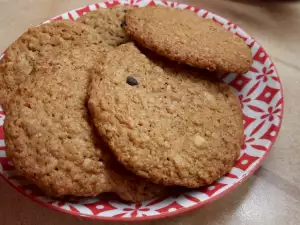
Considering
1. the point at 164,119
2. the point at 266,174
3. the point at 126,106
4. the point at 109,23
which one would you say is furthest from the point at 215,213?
the point at 109,23

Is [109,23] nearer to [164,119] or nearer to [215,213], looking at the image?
[164,119]

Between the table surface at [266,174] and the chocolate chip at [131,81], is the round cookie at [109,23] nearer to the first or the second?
the chocolate chip at [131,81]

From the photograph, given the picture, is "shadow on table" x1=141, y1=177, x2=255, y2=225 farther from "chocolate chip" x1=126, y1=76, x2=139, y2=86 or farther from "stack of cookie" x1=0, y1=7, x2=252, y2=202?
"chocolate chip" x1=126, y1=76, x2=139, y2=86

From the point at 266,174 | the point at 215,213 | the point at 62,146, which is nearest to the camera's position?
the point at 62,146

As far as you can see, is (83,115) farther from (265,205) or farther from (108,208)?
(265,205)

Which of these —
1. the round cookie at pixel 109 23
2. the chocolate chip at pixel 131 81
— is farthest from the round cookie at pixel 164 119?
the round cookie at pixel 109 23

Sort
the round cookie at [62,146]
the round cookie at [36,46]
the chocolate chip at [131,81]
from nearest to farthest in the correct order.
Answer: the round cookie at [62,146], the chocolate chip at [131,81], the round cookie at [36,46]

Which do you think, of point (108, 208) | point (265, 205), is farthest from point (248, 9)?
point (108, 208)
